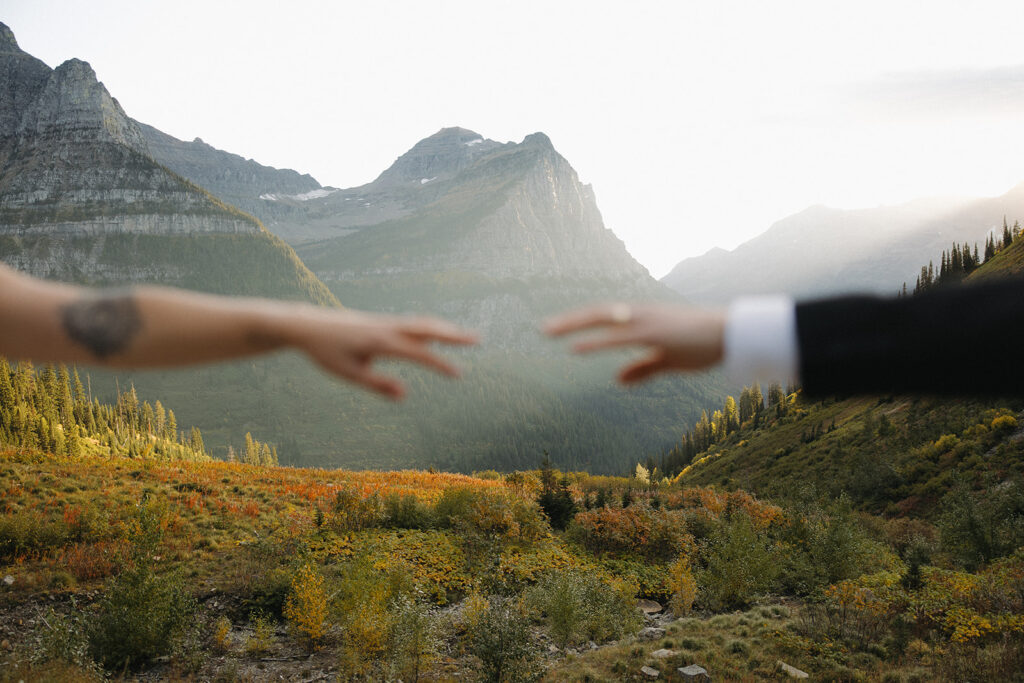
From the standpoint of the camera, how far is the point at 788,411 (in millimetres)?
68938

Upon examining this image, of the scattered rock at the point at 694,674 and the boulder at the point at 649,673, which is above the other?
the scattered rock at the point at 694,674

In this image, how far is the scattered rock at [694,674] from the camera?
1021cm

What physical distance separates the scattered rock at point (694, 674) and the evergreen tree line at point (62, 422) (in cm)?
2329

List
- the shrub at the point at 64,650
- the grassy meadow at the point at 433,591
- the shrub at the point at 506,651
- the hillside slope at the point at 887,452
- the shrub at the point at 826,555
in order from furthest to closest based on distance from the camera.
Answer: the hillside slope at the point at 887,452, the shrub at the point at 826,555, the grassy meadow at the point at 433,591, the shrub at the point at 506,651, the shrub at the point at 64,650

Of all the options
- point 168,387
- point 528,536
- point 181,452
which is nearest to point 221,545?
point 528,536

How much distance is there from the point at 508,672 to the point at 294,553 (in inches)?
318

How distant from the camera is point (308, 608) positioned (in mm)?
10898

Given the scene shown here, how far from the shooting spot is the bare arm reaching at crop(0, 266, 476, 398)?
159cm

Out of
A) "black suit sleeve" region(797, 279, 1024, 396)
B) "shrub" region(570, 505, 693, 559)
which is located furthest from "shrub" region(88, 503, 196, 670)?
"shrub" region(570, 505, 693, 559)

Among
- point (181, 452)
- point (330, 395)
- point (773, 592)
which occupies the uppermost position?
point (773, 592)

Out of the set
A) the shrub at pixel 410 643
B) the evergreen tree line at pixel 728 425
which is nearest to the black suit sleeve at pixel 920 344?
the shrub at pixel 410 643

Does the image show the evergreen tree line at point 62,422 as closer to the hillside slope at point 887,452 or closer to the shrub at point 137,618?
the shrub at point 137,618

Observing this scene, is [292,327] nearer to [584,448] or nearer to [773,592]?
[773,592]

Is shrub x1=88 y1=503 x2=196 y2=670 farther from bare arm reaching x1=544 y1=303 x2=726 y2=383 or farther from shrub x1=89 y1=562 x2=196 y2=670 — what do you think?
bare arm reaching x1=544 y1=303 x2=726 y2=383
